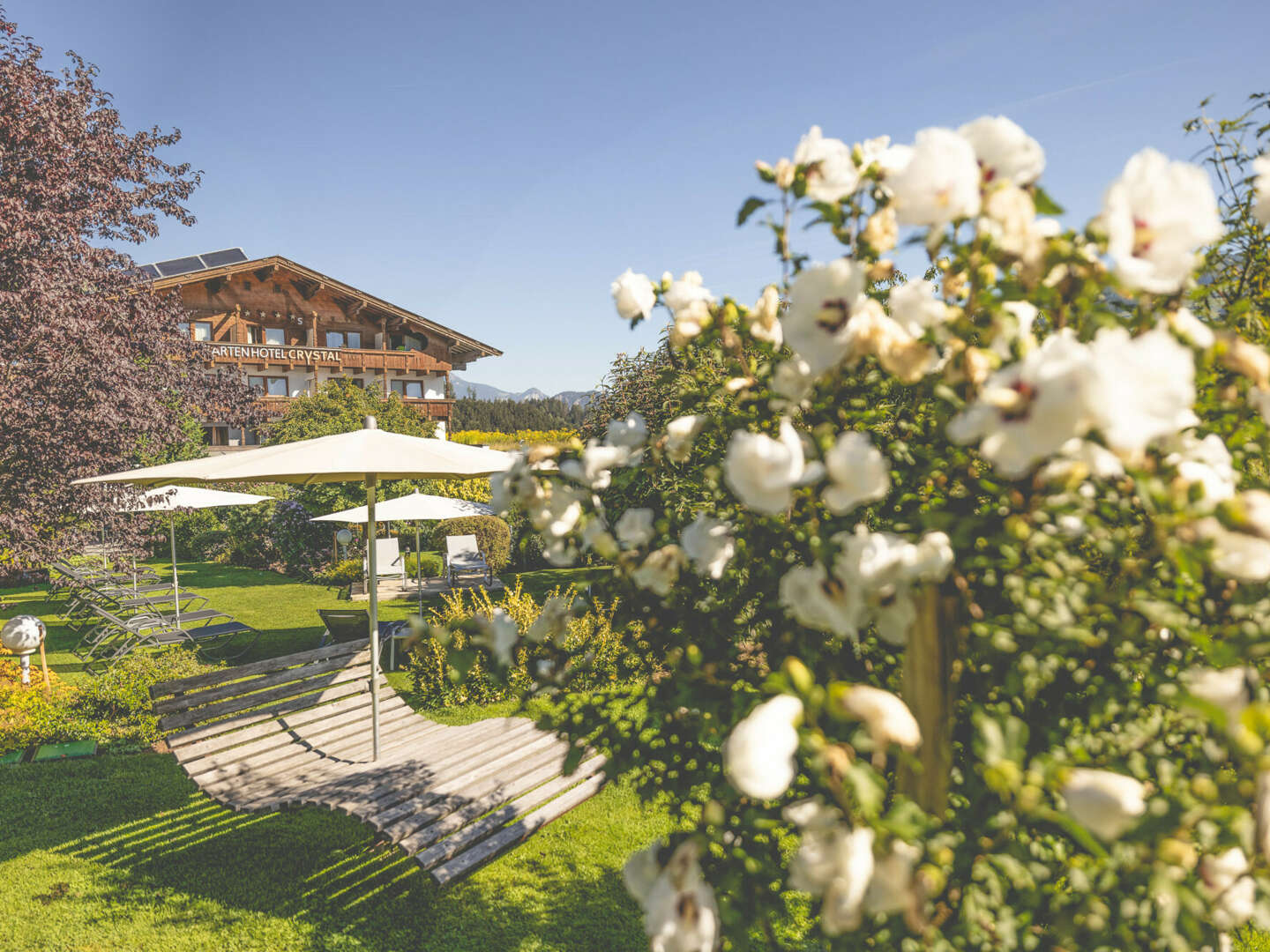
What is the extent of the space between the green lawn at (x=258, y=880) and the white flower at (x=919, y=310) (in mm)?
3026

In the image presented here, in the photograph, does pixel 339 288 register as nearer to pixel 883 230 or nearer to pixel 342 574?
pixel 342 574

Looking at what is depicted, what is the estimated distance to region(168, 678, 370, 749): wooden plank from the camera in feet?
→ 13.9

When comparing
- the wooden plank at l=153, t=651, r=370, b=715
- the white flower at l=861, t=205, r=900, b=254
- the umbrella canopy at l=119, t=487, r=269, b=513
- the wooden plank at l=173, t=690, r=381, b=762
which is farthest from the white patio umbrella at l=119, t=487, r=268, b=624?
the white flower at l=861, t=205, r=900, b=254

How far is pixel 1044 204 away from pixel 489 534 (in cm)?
1549

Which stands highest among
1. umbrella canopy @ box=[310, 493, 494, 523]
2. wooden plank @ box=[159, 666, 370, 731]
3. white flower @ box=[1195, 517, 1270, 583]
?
white flower @ box=[1195, 517, 1270, 583]

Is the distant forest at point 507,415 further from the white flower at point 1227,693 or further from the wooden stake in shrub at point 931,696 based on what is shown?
the white flower at point 1227,693

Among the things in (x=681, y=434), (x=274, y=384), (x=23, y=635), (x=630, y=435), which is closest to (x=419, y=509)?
(x=23, y=635)

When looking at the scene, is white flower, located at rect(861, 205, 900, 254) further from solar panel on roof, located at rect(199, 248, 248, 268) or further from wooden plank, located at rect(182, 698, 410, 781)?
solar panel on roof, located at rect(199, 248, 248, 268)

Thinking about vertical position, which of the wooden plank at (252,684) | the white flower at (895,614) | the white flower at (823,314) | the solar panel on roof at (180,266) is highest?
the solar panel on roof at (180,266)

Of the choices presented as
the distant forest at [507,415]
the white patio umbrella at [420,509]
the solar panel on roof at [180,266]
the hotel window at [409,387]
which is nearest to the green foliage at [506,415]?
the distant forest at [507,415]

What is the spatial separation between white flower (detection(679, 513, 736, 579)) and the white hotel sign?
2946 cm

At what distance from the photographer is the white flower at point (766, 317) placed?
1.52 m

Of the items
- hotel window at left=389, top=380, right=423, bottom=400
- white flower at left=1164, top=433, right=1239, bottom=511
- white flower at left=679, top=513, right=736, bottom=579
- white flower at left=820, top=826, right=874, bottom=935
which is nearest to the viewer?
white flower at left=820, top=826, right=874, bottom=935

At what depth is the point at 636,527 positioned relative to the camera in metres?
1.53
